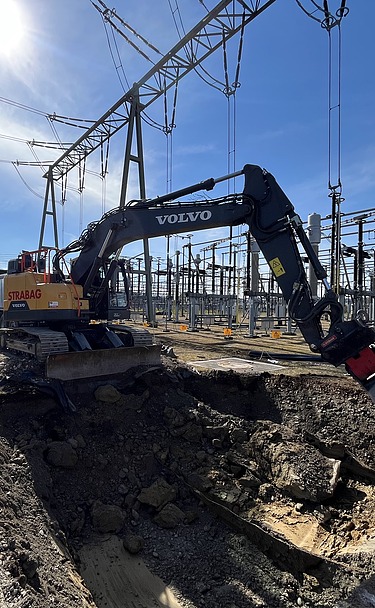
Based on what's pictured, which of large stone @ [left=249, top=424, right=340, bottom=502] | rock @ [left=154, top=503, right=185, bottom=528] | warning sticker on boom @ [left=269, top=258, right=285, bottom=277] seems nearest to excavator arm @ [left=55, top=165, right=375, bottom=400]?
warning sticker on boom @ [left=269, top=258, right=285, bottom=277]

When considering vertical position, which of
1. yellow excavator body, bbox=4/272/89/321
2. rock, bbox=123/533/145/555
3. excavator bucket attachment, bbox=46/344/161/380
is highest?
→ yellow excavator body, bbox=4/272/89/321

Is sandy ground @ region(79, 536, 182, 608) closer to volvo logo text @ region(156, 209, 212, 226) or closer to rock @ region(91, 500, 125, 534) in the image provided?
rock @ region(91, 500, 125, 534)

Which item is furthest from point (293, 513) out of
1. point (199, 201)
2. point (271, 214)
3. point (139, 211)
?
point (139, 211)

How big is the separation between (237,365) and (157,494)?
231 inches

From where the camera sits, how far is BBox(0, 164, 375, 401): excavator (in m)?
5.44

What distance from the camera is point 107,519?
470 centimetres

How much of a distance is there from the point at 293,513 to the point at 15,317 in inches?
273

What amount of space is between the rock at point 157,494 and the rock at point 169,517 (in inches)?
4.9

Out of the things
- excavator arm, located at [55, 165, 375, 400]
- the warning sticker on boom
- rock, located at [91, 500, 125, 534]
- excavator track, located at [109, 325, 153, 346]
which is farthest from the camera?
excavator track, located at [109, 325, 153, 346]

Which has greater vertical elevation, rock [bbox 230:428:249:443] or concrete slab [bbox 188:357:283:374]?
concrete slab [bbox 188:357:283:374]

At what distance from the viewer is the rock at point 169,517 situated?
4.80 metres

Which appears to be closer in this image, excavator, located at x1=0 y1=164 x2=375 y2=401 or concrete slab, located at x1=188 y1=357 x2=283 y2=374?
excavator, located at x1=0 y1=164 x2=375 y2=401

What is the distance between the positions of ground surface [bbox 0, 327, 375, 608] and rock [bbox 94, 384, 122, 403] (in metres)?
0.02

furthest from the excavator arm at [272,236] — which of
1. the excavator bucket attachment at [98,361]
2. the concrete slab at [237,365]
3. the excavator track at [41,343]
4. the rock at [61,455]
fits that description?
the concrete slab at [237,365]
